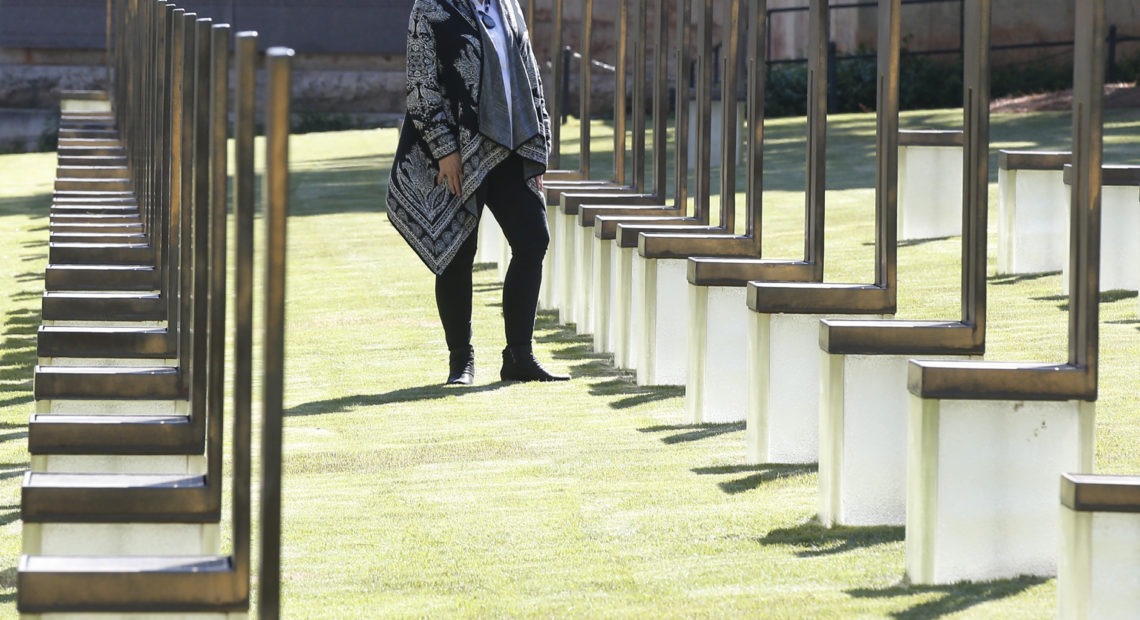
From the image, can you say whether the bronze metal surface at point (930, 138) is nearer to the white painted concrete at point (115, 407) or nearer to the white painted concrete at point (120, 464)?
the white painted concrete at point (115, 407)

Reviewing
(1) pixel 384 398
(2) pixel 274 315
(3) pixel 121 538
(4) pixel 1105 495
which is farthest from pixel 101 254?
(2) pixel 274 315

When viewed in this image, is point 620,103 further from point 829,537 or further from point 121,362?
point 829,537

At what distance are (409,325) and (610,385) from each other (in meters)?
2.35

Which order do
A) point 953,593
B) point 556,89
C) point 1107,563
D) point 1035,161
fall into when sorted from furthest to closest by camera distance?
point 556,89 → point 1035,161 → point 953,593 → point 1107,563

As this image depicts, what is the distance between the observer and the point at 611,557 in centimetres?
505

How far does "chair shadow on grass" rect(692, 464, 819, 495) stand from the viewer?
231 inches

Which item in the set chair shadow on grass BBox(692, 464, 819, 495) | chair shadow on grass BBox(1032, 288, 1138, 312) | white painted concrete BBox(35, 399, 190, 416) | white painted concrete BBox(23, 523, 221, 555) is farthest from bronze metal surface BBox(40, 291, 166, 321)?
chair shadow on grass BBox(1032, 288, 1138, 312)

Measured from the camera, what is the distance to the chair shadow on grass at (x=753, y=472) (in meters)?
5.87

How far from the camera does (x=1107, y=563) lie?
13.3 ft

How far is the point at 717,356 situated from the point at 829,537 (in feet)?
6.73

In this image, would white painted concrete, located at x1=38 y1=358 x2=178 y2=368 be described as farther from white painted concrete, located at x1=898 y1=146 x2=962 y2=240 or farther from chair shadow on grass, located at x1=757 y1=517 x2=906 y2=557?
white painted concrete, located at x1=898 y1=146 x2=962 y2=240

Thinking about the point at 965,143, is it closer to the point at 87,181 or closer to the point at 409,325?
the point at 409,325

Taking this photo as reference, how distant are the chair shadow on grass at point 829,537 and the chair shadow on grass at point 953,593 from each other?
40cm

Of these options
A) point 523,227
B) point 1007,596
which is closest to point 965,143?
point 1007,596
